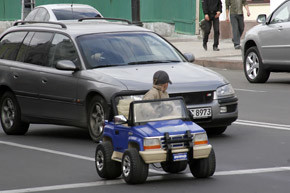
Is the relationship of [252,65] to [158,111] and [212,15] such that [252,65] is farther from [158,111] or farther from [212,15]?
[158,111]

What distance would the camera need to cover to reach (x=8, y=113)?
1388 cm

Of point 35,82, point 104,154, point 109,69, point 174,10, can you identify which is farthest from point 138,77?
point 174,10

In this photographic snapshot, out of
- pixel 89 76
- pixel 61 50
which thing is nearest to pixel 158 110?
pixel 89 76

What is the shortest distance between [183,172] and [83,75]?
319cm

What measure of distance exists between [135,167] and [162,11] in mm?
27958

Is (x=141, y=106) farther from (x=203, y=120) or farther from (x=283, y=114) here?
(x=283, y=114)

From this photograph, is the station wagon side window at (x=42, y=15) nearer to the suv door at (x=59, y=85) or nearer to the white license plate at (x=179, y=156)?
the suv door at (x=59, y=85)

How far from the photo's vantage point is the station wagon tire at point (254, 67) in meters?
20.2

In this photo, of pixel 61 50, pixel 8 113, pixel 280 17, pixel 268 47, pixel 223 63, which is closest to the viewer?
pixel 61 50

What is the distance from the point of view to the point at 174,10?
35.9 m

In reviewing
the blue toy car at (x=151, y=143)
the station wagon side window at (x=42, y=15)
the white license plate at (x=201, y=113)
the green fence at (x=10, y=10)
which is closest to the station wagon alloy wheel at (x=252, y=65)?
the station wagon side window at (x=42, y=15)

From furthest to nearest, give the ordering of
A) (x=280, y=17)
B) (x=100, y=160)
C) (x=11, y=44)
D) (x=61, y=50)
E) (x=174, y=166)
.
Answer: (x=280, y=17), (x=11, y=44), (x=61, y=50), (x=100, y=160), (x=174, y=166)

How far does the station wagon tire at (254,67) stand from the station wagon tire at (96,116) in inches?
335

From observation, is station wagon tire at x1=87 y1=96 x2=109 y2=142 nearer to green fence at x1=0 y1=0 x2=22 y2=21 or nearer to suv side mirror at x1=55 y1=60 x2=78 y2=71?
suv side mirror at x1=55 y1=60 x2=78 y2=71
